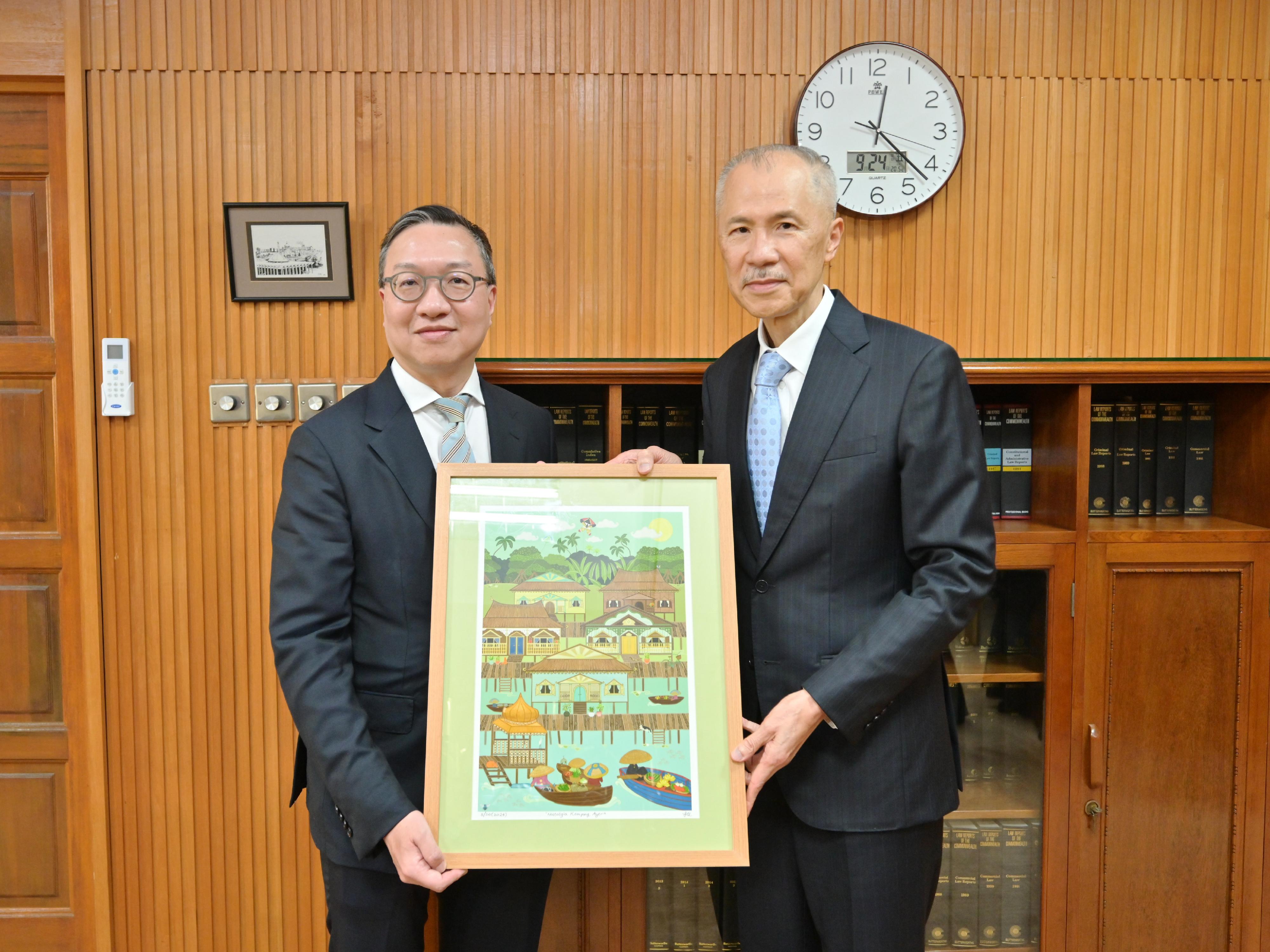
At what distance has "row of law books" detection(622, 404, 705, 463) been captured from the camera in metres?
2.31

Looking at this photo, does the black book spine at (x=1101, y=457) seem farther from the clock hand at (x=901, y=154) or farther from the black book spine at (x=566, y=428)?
the black book spine at (x=566, y=428)

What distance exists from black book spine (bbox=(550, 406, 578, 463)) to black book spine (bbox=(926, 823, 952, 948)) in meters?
1.52

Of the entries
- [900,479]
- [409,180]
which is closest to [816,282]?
[900,479]

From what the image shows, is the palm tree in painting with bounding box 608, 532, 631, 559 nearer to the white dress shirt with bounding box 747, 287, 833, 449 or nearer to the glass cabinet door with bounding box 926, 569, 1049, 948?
the white dress shirt with bounding box 747, 287, 833, 449

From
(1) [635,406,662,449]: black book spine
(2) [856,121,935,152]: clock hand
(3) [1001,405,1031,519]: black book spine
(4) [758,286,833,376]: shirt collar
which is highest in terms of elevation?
(2) [856,121,935,152]: clock hand

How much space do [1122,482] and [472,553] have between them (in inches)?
77.1

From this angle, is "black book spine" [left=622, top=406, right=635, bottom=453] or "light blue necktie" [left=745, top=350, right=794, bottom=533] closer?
"light blue necktie" [left=745, top=350, right=794, bottom=533]

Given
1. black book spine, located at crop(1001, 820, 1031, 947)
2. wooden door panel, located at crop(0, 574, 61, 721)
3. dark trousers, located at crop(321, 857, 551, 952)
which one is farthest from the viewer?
wooden door panel, located at crop(0, 574, 61, 721)

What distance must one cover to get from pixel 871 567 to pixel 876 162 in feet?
4.85

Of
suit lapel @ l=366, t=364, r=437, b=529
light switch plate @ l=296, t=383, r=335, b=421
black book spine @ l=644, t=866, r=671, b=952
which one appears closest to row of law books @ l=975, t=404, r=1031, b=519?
black book spine @ l=644, t=866, r=671, b=952

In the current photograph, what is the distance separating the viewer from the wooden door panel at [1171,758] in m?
2.20

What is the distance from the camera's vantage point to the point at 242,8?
2316mm

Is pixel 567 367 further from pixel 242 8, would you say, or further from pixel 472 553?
pixel 242 8

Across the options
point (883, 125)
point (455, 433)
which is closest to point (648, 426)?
point (455, 433)
